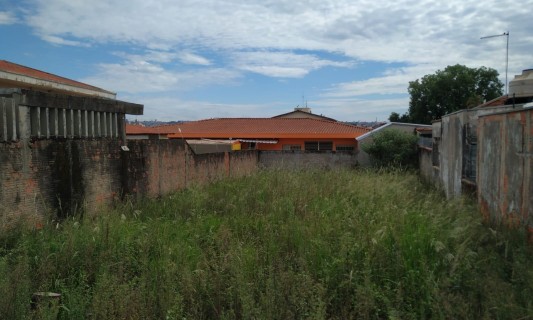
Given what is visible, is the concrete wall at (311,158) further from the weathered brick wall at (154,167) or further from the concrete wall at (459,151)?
the weathered brick wall at (154,167)

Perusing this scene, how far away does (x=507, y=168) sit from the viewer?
5.88 m

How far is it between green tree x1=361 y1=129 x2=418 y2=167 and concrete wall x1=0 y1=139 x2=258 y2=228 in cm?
1188

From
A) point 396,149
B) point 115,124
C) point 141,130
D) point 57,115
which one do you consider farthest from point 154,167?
point 141,130

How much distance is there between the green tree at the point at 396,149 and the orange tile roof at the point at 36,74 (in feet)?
46.3

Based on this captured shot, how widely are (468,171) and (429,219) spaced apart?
4113 mm

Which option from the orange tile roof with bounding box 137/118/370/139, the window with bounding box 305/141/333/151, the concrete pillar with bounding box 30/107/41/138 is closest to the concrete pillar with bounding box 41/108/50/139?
the concrete pillar with bounding box 30/107/41/138

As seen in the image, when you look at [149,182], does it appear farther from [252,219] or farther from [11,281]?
[11,281]

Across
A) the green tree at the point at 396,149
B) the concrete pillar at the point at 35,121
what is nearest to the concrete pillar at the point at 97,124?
the concrete pillar at the point at 35,121

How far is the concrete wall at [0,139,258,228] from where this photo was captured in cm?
521

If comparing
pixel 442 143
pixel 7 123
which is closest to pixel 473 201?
pixel 442 143

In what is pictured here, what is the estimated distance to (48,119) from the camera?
5906 millimetres

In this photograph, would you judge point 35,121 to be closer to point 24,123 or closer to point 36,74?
point 24,123

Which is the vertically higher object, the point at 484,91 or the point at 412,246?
the point at 484,91

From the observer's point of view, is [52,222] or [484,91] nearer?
[52,222]
